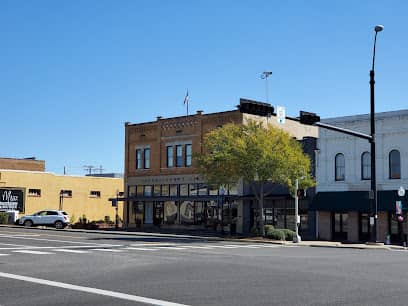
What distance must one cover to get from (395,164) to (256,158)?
895cm

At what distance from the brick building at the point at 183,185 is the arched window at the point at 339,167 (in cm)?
223

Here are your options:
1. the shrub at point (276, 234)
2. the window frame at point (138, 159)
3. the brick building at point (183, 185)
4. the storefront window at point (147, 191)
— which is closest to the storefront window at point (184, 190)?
the brick building at point (183, 185)

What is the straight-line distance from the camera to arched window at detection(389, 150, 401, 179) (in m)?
37.7

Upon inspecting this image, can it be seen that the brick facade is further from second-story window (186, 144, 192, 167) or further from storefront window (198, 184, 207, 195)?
storefront window (198, 184, 207, 195)

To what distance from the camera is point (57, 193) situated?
217 feet

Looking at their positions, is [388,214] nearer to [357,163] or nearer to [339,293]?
[357,163]

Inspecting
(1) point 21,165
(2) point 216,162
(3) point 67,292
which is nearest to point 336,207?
(2) point 216,162

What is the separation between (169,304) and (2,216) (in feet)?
169

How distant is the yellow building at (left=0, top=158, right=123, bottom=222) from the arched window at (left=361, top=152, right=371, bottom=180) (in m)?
31.6

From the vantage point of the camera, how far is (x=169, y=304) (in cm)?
1041

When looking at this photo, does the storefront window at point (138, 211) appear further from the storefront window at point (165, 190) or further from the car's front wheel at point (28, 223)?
the car's front wheel at point (28, 223)

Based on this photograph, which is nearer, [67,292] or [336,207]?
[67,292]

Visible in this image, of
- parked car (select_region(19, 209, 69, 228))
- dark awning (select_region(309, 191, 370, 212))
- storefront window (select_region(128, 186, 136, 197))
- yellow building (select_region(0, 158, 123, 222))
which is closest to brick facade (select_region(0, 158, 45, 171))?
yellow building (select_region(0, 158, 123, 222))

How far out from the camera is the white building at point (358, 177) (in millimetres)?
37469
